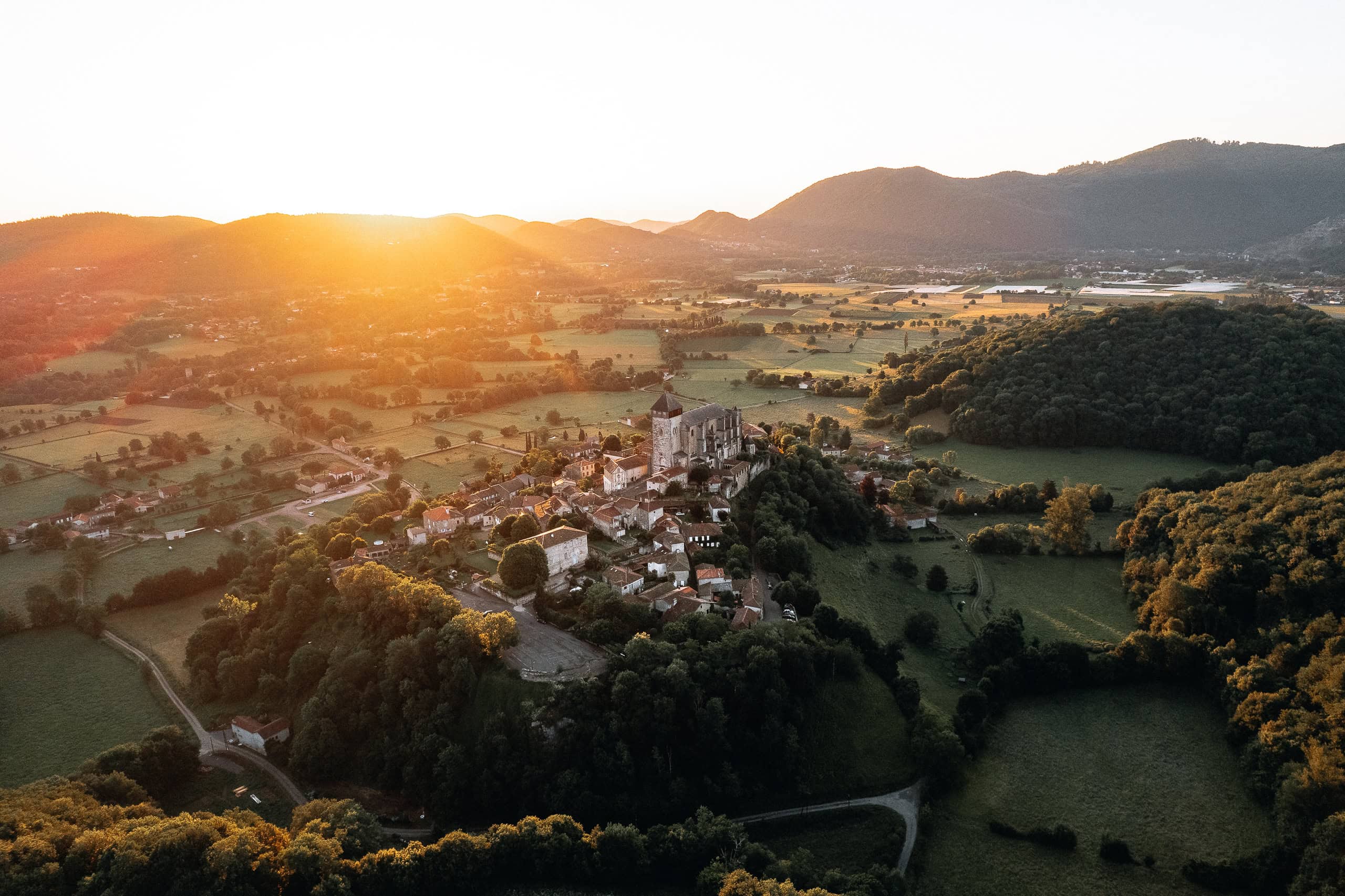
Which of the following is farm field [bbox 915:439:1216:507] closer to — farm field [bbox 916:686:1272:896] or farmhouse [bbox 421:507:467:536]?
farm field [bbox 916:686:1272:896]

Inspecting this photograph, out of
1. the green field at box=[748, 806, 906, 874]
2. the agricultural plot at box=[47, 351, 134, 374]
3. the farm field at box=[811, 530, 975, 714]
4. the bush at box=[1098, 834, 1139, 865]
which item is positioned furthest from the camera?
the agricultural plot at box=[47, 351, 134, 374]

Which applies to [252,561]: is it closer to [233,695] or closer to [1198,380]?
[233,695]

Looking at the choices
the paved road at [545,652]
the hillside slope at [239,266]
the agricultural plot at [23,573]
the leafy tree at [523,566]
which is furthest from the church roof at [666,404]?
the hillside slope at [239,266]

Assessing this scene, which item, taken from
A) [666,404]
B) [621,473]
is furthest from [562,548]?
[666,404]

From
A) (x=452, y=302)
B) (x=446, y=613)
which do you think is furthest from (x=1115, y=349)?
(x=452, y=302)

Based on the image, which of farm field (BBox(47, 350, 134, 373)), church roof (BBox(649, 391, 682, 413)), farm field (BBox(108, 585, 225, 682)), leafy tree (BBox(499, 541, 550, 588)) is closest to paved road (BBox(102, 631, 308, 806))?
farm field (BBox(108, 585, 225, 682))

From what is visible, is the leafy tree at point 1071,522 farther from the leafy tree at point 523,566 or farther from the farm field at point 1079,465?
the leafy tree at point 523,566
